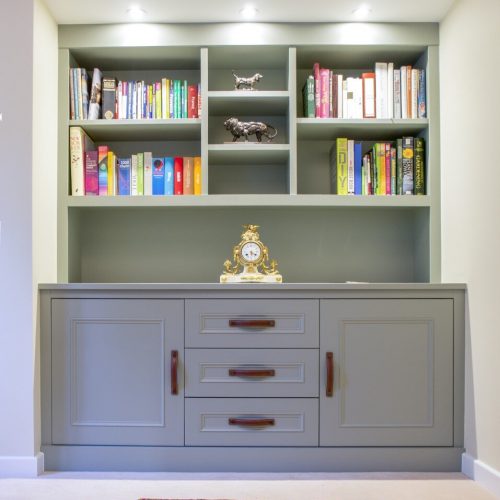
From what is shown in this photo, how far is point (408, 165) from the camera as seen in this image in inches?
102

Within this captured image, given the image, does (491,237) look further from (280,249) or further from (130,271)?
(130,271)

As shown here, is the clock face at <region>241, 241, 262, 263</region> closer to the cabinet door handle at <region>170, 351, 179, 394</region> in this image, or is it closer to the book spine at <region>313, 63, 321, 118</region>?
the cabinet door handle at <region>170, 351, 179, 394</region>

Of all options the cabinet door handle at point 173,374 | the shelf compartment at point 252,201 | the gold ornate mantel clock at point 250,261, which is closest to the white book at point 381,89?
the shelf compartment at point 252,201

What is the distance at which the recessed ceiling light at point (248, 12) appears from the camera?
2.42 meters

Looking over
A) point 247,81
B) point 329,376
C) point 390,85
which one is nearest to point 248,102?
point 247,81

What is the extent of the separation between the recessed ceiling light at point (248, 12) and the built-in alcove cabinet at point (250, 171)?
75mm

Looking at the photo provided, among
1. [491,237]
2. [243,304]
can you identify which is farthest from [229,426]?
[491,237]

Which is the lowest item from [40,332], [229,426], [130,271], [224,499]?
[224,499]

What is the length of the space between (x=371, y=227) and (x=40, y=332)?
1.81 m

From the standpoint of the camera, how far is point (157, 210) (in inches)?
111

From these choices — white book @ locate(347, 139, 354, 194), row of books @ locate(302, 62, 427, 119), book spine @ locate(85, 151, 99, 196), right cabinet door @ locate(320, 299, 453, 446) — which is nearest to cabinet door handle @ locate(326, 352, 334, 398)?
right cabinet door @ locate(320, 299, 453, 446)

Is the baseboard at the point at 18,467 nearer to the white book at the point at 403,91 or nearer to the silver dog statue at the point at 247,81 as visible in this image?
the silver dog statue at the point at 247,81

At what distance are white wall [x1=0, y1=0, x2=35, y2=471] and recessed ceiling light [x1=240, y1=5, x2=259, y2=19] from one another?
3.22ft

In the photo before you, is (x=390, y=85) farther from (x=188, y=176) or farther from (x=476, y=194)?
(x=188, y=176)
